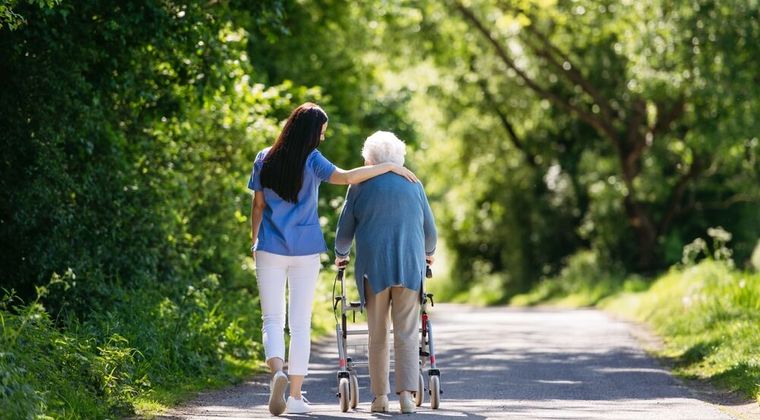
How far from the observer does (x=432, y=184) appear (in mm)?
46000

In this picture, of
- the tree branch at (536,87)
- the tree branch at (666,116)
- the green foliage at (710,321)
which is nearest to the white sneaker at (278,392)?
the green foliage at (710,321)

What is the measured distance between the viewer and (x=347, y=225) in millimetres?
9844

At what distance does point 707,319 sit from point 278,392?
29.3ft

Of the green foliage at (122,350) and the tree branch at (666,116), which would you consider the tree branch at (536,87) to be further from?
the green foliage at (122,350)

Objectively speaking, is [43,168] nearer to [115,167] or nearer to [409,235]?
[115,167]

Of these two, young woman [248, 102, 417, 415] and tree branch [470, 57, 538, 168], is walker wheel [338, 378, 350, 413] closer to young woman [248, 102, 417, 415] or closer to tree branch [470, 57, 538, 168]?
young woman [248, 102, 417, 415]

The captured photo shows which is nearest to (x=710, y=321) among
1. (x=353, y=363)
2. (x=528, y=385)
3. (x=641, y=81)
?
(x=528, y=385)

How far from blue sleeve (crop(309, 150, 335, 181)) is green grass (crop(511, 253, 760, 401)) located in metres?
3.85

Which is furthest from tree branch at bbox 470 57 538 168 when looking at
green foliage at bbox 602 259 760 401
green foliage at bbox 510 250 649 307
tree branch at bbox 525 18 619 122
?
green foliage at bbox 602 259 760 401

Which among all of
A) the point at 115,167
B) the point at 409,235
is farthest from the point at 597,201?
the point at 409,235

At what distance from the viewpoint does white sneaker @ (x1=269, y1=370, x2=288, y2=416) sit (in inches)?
367

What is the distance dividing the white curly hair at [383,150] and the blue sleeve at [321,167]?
317 millimetres

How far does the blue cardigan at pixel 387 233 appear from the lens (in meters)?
9.62

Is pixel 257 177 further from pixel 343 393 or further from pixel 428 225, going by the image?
pixel 343 393
